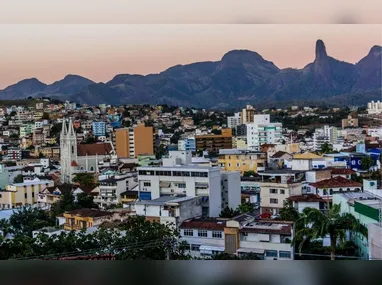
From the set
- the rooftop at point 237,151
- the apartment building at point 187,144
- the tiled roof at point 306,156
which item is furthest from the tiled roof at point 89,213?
the tiled roof at point 306,156

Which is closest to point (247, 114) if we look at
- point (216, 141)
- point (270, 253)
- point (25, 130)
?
point (216, 141)

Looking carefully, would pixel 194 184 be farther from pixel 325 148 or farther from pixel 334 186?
pixel 325 148

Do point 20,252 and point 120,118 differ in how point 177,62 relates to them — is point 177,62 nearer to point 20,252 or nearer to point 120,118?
point 120,118

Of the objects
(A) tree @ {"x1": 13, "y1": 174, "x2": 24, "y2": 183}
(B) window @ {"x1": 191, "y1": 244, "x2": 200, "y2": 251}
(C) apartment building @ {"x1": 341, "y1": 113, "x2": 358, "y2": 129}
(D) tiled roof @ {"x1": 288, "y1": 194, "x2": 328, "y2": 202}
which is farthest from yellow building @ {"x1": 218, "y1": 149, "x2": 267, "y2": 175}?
(A) tree @ {"x1": 13, "y1": 174, "x2": 24, "y2": 183}

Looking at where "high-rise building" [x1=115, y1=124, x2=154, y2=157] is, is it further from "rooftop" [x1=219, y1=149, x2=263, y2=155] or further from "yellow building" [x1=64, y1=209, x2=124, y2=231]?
"rooftop" [x1=219, y1=149, x2=263, y2=155]

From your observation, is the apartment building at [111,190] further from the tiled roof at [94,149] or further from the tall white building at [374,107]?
the tall white building at [374,107]

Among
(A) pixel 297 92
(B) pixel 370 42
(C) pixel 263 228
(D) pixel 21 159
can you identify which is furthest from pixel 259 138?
(D) pixel 21 159
